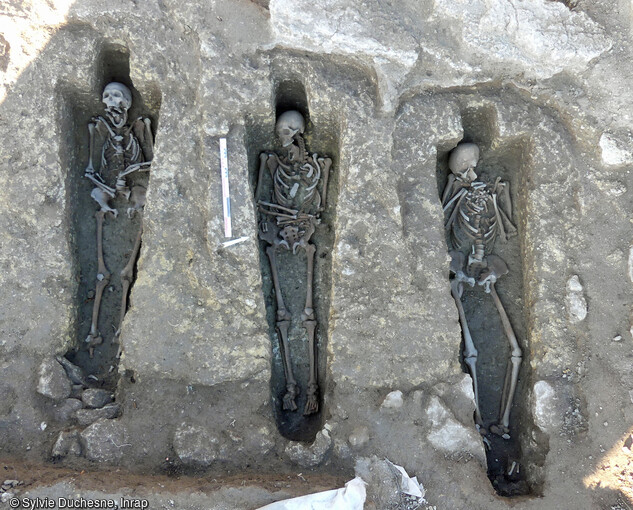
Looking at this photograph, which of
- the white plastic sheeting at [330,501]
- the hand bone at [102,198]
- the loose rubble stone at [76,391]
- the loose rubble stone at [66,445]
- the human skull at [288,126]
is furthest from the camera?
the hand bone at [102,198]

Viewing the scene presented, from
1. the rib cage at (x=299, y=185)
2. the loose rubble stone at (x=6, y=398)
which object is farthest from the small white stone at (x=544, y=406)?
the loose rubble stone at (x=6, y=398)

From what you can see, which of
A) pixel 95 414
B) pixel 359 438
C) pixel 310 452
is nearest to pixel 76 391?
pixel 95 414

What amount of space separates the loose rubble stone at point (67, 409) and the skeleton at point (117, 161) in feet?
1.58

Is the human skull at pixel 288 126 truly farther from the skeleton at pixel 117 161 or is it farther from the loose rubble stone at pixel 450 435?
the loose rubble stone at pixel 450 435

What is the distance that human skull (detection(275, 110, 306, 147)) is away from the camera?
14.4 ft

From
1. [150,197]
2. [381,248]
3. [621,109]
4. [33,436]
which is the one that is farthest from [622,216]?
[33,436]

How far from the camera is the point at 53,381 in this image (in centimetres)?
394

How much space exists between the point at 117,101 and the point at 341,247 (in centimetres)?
217

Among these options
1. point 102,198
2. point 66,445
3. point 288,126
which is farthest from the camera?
point 102,198

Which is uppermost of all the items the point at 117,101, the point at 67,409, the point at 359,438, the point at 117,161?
the point at 117,101

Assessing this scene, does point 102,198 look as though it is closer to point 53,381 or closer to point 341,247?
point 53,381

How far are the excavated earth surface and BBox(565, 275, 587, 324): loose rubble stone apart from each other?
14mm

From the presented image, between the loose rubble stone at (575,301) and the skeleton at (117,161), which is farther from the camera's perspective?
the skeleton at (117,161)

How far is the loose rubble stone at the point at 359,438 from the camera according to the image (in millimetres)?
3809
